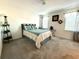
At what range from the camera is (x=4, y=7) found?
377cm

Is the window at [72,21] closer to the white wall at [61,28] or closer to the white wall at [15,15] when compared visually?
the white wall at [61,28]

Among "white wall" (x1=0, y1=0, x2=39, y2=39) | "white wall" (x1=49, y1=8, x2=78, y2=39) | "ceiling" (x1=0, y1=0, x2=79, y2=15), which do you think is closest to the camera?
"ceiling" (x1=0, y1=0, x2=79, y2=15)

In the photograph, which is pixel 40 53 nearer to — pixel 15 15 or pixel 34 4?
pixel 34 4

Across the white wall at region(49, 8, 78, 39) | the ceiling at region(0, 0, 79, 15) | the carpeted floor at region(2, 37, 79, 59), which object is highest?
the ceiling at region(0, 0, 79, 15)

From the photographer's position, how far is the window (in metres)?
4.17

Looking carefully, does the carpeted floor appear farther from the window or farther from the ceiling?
the ceiling

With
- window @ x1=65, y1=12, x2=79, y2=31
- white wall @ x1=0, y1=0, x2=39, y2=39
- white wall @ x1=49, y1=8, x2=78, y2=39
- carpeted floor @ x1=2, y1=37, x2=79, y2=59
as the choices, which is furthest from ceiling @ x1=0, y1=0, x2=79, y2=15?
carpeted floor @ x1=2, y1=37, x2=79, y2=59

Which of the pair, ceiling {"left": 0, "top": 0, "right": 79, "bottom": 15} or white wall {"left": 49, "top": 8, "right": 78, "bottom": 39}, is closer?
ceiling {"left": 0, "top": 0, "right": 79, "bottom": 15}

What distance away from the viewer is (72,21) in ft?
14.5

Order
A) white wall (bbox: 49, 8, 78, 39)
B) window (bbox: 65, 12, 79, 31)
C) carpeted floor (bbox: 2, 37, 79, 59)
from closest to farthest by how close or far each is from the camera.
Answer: carpeted floor (bbox: 2, 37, 79, 59)
window (bbox: 65, 12, 79, 31)
white wall (bbox: 49, 8, 78, 39)

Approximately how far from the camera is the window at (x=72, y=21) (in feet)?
13.7

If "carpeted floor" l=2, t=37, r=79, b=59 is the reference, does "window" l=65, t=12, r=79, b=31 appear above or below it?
above

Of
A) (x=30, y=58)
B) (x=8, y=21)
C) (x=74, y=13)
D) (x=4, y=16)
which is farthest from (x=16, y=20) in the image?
(x=74, y=13)

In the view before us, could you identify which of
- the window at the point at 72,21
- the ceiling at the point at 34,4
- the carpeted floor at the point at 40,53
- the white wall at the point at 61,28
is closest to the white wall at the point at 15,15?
the ceiling at the point at 34,4
